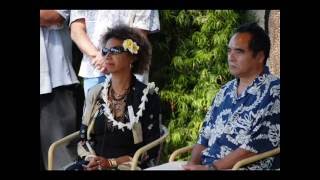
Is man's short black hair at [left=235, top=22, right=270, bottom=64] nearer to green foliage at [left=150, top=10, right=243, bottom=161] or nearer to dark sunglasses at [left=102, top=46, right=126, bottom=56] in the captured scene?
green foliage at [left=150, top=10, right=243, bottom=161]

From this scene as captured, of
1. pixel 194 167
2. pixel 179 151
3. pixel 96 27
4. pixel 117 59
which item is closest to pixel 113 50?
pixel 117 59

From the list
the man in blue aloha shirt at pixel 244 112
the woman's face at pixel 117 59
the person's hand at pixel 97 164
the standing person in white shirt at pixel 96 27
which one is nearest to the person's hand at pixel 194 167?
the man in blue aloha shirt at pixel 244 112

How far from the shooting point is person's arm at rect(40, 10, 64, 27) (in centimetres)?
366

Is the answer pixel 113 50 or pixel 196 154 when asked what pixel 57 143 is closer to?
pixel 113 50

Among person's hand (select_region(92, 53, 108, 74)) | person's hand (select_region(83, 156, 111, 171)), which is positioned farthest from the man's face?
person's hand (select_region(83, 156, 111, 171))

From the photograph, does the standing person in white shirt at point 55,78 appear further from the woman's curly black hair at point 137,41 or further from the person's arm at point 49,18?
the woman's curly black hair at point 137,41

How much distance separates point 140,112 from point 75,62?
1.76 feet

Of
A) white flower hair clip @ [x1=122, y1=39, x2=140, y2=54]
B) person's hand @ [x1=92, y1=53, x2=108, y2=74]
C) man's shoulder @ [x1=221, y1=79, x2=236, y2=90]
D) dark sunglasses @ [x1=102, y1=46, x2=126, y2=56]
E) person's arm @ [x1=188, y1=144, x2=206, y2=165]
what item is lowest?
person's arm @ [x1=188, y1=144, x2=206, y2=165]

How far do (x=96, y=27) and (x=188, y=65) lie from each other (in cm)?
64

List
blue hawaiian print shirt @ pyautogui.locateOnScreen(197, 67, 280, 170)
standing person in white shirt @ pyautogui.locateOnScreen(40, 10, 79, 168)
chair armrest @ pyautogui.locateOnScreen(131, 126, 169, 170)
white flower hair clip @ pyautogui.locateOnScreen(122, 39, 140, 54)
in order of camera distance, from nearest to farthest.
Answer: blue hawaiian print shirt @ pyautogui.locateOnScreen(197, 67, 280, 170) < chair armrest @ pyautogui.locateOnScreen(131, 126, 169, 170) < white flower hair clip @ pyautogui.locateOnScreen(122, 39, 140, 54) < standing person in white shirt @ pyautogui.locateOnScreen(40, 10, 79, 168)

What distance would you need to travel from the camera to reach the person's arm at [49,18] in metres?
3.66

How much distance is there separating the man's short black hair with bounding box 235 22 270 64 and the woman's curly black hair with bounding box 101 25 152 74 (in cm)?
Result: 59

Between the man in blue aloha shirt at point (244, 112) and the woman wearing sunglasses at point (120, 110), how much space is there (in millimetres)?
344
